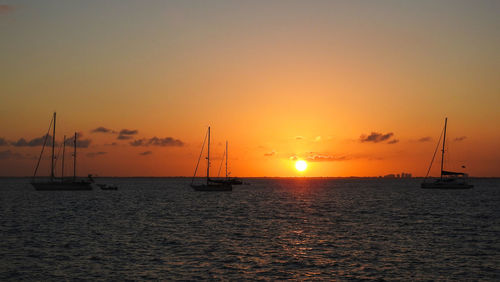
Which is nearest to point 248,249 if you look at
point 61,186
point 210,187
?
point 210,187

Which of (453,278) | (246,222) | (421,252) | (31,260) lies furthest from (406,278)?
(246,222)

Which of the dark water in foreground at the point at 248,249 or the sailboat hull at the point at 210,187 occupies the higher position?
the sailboat hull at the point at 210,187

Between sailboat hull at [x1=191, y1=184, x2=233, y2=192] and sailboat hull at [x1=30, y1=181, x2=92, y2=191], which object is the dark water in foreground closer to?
sailboat hull at [x1=30, y1=181, x2=92, y2=191]

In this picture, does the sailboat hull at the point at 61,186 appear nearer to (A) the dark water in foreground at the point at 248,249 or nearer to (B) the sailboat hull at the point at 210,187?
(B) the sailboat hull at the point at 210,187

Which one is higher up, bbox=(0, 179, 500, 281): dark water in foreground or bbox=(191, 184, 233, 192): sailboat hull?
bbox=(191, 184, 233, 192): sailboat hull

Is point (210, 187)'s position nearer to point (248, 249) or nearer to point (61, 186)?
point (61, 186)

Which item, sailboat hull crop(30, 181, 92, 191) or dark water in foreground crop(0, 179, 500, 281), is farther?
sailboat hull crop(30, 181, 92, 191)

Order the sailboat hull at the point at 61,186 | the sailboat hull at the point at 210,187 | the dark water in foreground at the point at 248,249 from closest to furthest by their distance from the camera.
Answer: the dark water in foreground at the point at 248,249, the sailboat hull at the point at 61,186, the sailboat hull at the point at 210,187

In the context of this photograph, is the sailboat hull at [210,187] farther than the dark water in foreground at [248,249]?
Yes

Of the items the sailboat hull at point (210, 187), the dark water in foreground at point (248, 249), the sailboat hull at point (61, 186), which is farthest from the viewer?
the sailboat hull at point (210, 187)

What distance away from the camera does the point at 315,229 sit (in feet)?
201


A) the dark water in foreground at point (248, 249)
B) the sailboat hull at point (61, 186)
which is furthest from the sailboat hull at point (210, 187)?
the dark water in foreground at point (248, 249)

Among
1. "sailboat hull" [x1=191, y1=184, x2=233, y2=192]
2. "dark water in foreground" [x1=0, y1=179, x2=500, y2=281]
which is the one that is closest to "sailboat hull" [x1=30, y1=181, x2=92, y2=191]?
"sailboat hull" [x1=191, y1=184, x2=233, y2=192]

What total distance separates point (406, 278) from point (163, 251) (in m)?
20.2
